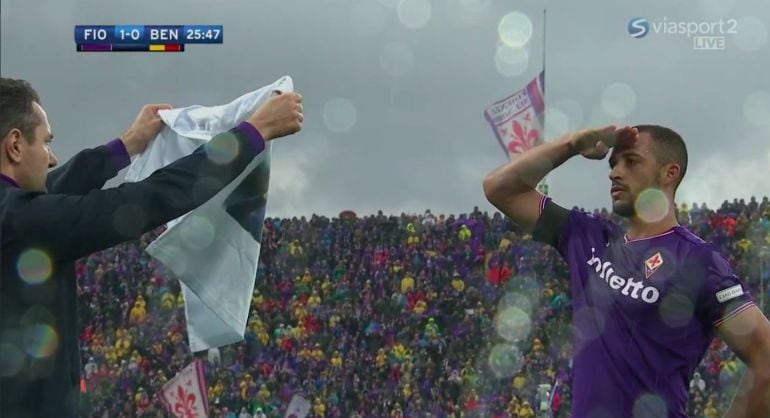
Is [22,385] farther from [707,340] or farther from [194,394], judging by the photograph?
[194,394]

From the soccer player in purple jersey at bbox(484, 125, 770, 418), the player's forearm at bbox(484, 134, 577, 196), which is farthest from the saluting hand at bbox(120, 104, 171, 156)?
the soccer player in purple jersey at bbox(484, 125, 770, 418)

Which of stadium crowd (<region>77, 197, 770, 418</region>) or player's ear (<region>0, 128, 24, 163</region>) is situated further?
stadium crowd (<region>77, 197, 770, 418</region>)

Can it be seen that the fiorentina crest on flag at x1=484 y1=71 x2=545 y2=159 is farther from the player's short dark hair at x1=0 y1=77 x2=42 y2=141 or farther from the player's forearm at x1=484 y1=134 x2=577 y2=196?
the player's short dark hair at x1=0 y1=77 x2=42 y2=141

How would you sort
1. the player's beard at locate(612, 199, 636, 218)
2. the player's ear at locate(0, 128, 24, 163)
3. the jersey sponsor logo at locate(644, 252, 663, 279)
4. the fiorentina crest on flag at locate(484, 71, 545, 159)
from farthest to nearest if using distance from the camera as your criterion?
the fiorentina crest on flag at locate(484, 71, 545, 159) → the player's beard at locate(612, 199, 636, 218) → the jersey sponsor logo at locate(644, 252, 663, 279) → the player's ear at locate(0, 128, 24, 163)

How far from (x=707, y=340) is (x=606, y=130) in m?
0.85

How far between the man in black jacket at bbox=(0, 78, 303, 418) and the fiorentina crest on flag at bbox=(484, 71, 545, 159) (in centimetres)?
1881

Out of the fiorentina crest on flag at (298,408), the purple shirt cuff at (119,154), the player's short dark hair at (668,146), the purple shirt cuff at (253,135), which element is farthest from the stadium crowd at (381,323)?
the purple shirt cuff at (253,135)

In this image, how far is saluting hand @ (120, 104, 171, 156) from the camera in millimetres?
4137

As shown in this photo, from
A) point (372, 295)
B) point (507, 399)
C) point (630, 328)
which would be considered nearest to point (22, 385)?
point (630, 328)

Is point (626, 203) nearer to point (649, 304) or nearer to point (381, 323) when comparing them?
point (649, 304)

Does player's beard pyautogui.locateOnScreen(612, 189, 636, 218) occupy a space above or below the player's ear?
below

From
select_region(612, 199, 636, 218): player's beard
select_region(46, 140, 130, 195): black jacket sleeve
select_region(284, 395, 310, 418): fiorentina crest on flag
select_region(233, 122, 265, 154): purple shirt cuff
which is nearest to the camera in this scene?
select_region(233, 122, 265, 154): purple shirt cuff

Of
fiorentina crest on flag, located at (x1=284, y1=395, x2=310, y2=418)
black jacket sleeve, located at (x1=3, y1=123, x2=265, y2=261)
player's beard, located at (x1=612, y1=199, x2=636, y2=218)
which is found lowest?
fiorentina crest on flag, located at (x1=284, y1=395, x2=310, y2=418)

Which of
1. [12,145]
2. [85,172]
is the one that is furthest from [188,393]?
[12,145]
